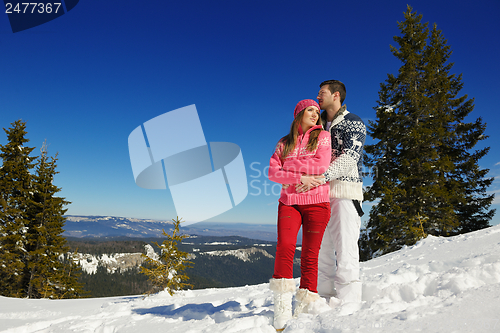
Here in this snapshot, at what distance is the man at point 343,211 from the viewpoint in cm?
250

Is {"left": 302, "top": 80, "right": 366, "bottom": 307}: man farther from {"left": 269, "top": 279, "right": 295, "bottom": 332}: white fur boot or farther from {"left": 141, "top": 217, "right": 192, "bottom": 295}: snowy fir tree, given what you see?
{"left": 141, "top": 217, "right": 192, "bottom": 295}: snowy fir tree

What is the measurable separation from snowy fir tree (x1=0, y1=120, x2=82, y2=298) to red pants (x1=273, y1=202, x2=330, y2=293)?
2032 centimetres

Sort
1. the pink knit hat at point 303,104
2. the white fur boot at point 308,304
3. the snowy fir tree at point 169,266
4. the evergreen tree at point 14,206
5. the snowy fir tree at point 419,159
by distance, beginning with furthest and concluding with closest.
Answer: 1. the evergreen tree at point 14,206
2. the snowy fir tree at point 419,159
3. the snowy fir tree at point 169,266
4. the pink knit hat at point 303,104
5. the white fur boot at point 308,304

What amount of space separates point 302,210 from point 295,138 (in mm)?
696

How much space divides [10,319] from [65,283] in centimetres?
1816

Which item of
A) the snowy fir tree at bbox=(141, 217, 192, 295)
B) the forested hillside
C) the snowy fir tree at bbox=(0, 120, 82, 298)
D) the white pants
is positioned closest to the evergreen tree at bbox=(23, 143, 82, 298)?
the snowy fir tree at bbox=(0, 120, 82, 298)

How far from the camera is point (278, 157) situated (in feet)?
8.37

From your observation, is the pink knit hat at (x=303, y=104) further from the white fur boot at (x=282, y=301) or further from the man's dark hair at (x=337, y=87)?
the white fur boot at (x=282, y=301)

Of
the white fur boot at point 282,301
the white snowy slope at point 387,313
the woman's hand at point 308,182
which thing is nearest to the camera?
the white snowy slope at point 387,313

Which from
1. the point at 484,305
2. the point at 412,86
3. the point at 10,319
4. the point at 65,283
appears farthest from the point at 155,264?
the point at 65,283

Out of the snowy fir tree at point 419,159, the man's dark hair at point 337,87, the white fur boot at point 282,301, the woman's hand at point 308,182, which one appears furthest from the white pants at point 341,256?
the snowy fir tree at point 419,159

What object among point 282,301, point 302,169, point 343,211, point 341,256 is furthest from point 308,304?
point 302,169

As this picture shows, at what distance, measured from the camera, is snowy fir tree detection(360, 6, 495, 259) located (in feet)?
36.9

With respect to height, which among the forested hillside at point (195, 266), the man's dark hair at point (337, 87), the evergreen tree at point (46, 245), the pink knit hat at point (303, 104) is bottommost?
the forested hillside at point (195, 266)
